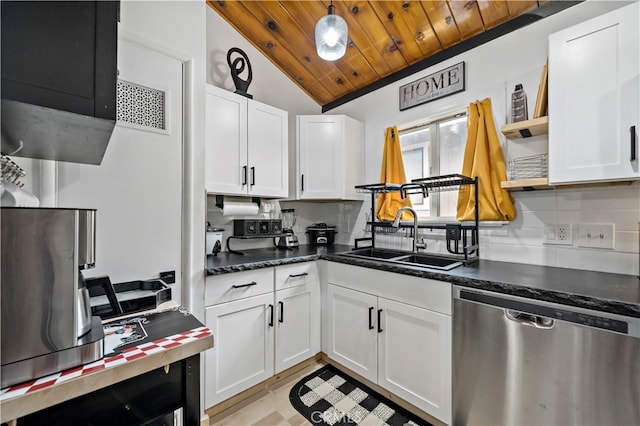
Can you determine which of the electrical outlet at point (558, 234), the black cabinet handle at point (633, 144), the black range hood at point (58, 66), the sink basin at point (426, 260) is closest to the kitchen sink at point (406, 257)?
the sink basin at point (426, 260)

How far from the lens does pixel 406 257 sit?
1.97m

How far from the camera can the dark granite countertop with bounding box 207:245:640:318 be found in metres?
0.99

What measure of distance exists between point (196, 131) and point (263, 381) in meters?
1.64

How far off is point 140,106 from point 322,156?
4.73 feet

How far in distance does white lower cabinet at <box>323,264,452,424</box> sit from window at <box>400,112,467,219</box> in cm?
86

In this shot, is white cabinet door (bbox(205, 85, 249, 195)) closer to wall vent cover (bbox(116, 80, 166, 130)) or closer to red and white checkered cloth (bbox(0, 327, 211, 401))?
wall vent cover (bbox(116, 80, 166, 130))

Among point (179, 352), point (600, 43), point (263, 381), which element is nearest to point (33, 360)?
point (179, 352)

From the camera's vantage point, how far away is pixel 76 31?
0.63 m

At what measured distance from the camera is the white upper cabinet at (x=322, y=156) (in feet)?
7.86

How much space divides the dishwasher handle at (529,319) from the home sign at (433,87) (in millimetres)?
1560

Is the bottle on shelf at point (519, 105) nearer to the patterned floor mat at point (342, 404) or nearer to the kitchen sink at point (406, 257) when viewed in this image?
the kitchen sink at point (406, 257)

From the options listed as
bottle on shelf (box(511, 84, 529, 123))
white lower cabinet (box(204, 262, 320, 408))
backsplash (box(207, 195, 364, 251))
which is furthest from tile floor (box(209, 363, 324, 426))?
bottle on shelf (box(511, 84, 529, 123))

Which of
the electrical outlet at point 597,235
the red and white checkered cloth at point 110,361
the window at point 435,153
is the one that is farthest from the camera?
the window at point 435,153

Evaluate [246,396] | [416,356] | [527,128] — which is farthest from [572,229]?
[246,396]
